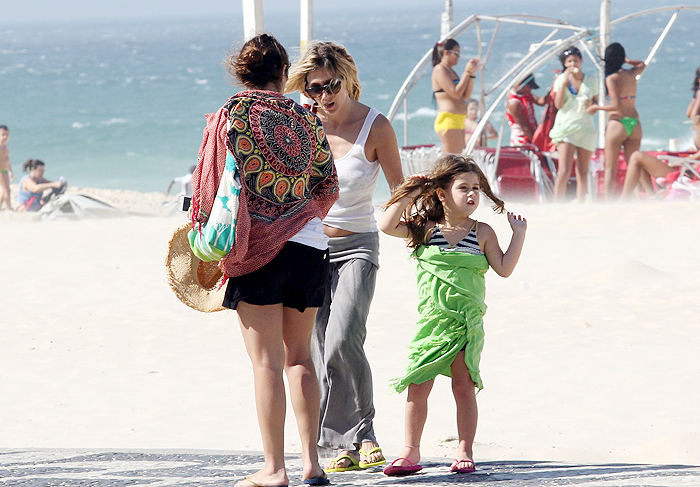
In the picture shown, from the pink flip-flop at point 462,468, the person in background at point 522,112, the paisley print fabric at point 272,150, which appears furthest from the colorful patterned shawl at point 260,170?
the person in background at point 522,112

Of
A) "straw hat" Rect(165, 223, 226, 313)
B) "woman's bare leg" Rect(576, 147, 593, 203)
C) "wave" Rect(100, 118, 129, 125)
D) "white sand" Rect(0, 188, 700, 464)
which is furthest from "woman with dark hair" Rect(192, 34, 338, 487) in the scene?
"wave" Rect(100, 118, 129, 125)

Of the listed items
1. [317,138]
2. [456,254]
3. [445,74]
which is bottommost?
[456,254]

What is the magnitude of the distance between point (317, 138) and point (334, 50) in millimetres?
593

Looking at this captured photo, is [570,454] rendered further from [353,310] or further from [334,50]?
[334,50]

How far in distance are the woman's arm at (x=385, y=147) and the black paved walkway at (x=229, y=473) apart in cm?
108

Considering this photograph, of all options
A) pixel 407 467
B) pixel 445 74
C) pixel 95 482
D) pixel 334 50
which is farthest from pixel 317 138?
pixel 445 74

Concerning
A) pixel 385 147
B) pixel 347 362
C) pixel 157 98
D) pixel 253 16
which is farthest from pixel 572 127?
pixel 157 98

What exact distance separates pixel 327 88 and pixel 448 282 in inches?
31.9

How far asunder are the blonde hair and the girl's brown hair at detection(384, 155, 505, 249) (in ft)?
1.44

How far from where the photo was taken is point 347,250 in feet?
12.1

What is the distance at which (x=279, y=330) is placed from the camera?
3.11 meters

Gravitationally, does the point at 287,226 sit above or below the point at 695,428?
above

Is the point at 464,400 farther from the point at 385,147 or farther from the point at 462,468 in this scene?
the point at 385,147

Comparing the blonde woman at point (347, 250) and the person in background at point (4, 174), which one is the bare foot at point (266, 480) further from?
the person in background at point (4, 174)
